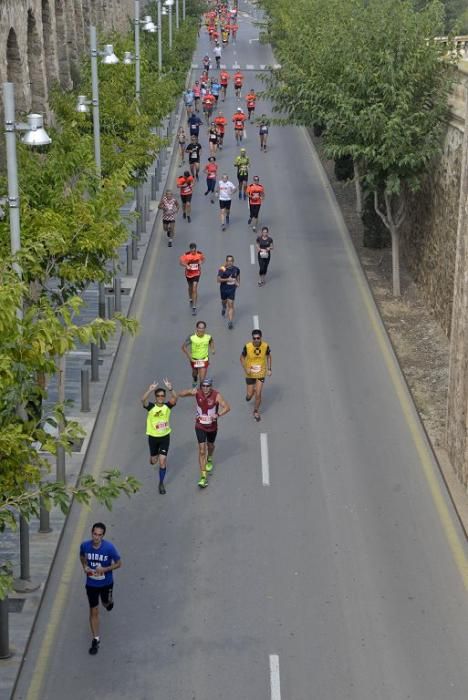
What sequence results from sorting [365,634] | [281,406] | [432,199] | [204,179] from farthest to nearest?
[204,179]
[432,199]
[281,406]
[365,634]

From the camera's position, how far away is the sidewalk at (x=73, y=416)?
15.1 m

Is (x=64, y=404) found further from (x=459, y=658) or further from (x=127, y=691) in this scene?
(x=459, y=658)

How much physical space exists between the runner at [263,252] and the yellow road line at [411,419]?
2399mm

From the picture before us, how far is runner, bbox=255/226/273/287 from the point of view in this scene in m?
30.0

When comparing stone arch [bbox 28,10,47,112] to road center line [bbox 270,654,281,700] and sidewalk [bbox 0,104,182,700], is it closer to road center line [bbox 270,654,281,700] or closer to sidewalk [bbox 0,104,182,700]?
sidewalk [bbox 0,104,182,700]

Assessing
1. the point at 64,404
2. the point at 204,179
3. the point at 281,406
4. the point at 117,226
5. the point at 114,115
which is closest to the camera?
the point at 64,404

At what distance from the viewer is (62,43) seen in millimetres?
48594

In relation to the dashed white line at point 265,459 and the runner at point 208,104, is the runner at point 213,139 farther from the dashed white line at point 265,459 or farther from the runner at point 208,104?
the dashed white line at point 265,459

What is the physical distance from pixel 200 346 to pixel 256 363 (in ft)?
4.53

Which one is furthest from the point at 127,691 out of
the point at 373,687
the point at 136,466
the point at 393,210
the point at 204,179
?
the point at 204,179

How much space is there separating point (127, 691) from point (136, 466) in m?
6.37

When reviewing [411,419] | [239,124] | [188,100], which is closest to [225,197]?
[411,419]

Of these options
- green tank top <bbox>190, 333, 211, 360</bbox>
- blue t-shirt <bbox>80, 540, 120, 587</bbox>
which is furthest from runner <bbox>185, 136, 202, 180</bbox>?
blue t-shirt <bbox>80, 540, 120, 587</bbox>

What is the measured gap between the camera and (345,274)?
3195cm
